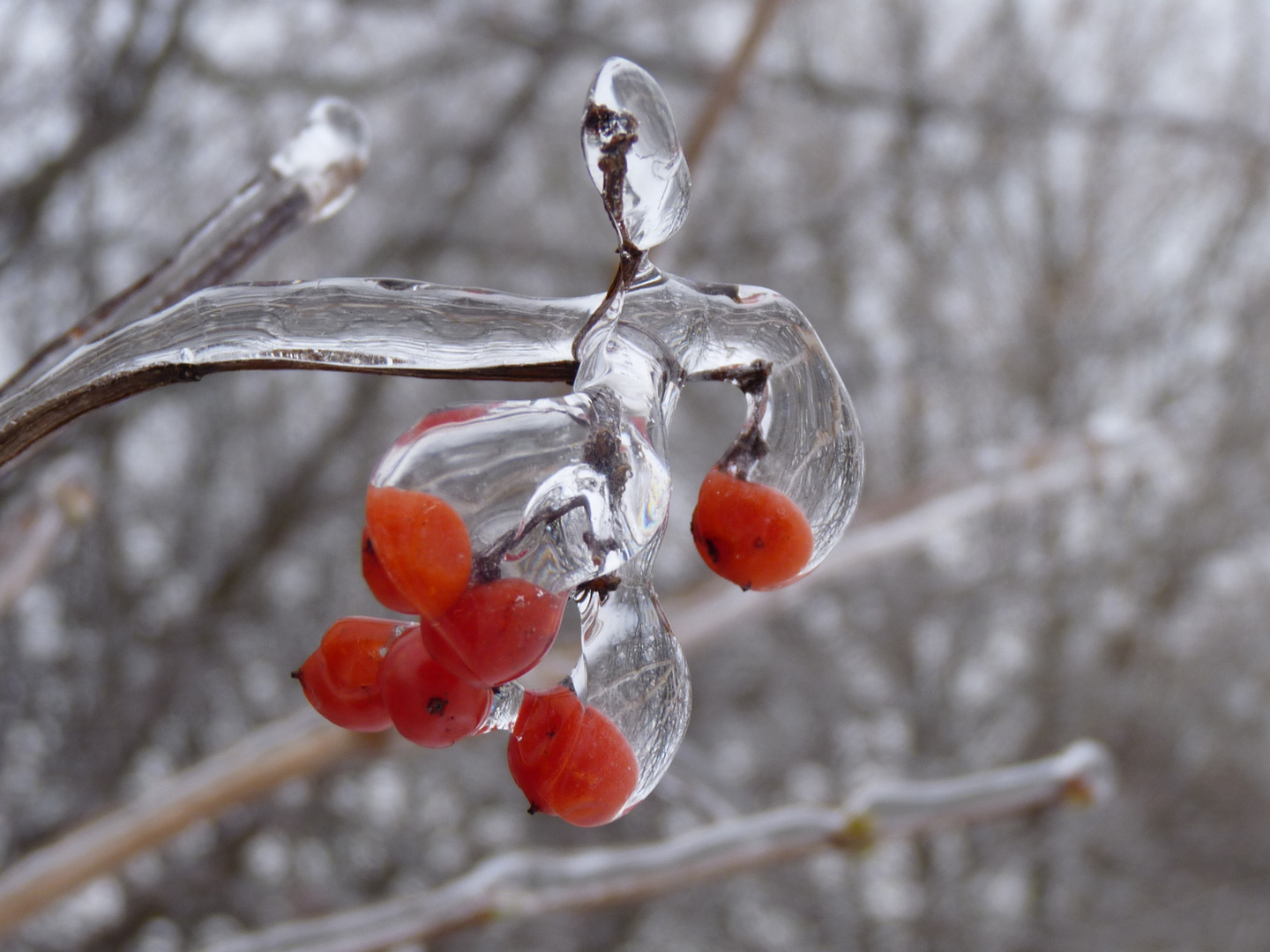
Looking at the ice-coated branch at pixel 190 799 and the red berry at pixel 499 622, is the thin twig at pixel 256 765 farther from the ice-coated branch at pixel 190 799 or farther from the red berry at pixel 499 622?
the red berry at pixel 499 622

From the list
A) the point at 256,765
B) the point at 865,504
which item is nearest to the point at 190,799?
the point at 256,765

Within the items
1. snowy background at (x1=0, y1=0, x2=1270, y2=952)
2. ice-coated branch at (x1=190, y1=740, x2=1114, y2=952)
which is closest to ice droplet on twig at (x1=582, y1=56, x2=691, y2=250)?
ice-coated branch at (x1=190, y1=740, x2=1114, y2=952)

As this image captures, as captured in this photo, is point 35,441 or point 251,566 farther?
point 251,566

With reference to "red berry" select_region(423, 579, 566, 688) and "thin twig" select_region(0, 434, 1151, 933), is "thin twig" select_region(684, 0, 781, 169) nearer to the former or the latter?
"thin twig" select_region(0, 434, 1151, 933)

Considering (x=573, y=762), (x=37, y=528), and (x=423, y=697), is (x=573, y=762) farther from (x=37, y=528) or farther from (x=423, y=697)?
(x=37, y=528)

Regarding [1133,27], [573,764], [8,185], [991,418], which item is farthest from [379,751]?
[1133,27]

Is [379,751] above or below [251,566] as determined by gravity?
below

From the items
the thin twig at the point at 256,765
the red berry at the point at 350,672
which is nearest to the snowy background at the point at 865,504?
the thin twig at the point at 256,765

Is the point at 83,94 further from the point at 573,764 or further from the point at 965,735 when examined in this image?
the point at 965,735
